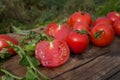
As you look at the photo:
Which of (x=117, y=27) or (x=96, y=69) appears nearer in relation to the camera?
(x=96, y=69)

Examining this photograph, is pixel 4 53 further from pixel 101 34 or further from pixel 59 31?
pixel 101 34

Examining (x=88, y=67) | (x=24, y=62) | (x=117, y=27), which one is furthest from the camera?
(x=117, y=27)

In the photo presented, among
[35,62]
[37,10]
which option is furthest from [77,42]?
[37,10]

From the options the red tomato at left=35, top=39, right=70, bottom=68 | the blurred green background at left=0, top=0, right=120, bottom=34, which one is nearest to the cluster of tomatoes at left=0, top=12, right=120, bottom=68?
the red tomato at left=35, top=39, right=70, bottom=68

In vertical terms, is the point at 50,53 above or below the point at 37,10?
above

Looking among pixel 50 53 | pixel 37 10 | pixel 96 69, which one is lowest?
pixel 37 10

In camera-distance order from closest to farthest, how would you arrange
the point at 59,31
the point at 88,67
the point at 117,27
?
1. the point at 88,67
2. the point at 59,31
3. the point at 117,27

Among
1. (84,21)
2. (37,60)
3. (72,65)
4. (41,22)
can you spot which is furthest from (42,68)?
(41,22)

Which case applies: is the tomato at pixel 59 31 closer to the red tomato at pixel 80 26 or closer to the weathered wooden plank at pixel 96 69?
the red tomato at pixel 80 26
